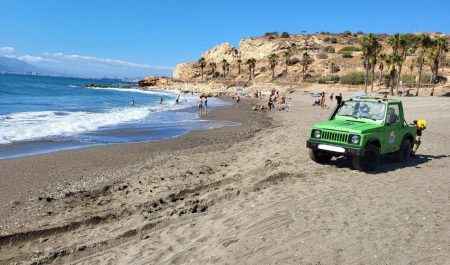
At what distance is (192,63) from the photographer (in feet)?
433

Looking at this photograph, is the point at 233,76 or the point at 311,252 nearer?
the point at 311,252

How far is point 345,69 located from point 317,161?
79.9 meters

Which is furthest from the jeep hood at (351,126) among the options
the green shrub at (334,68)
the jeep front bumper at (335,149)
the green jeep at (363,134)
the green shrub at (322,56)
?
the green shrub at (322,56)

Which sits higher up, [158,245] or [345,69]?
[345,69]

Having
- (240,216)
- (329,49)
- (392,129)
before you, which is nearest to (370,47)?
(329,49)

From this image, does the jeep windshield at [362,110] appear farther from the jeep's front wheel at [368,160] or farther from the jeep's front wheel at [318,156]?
the jeep's front wheel at [318,156]

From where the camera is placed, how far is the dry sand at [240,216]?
548cm

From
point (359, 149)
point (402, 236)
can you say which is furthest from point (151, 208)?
point (359, 149)

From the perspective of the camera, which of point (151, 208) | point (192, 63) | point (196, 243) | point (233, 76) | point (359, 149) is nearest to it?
point (196, 243)

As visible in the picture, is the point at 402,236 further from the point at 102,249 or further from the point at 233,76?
the point at 233,76

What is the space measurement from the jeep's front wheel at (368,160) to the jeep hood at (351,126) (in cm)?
45

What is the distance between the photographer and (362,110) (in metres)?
11.1

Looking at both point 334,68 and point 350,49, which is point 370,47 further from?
point 350,49

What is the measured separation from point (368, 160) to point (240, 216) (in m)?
4.78
